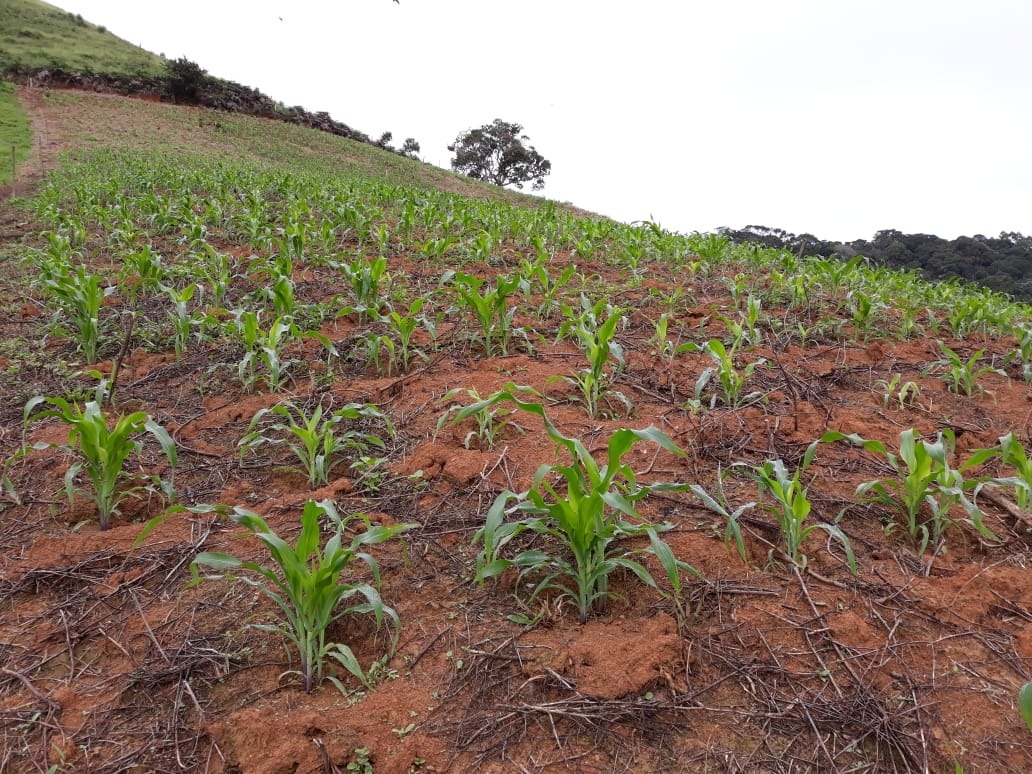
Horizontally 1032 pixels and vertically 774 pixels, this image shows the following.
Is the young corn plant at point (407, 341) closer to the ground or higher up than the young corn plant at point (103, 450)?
higher up

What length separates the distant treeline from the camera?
49.2ft

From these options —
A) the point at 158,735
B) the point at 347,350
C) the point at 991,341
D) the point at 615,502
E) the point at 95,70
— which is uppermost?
the point at 95,70

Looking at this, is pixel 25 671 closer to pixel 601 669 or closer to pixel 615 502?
pixel 601 669

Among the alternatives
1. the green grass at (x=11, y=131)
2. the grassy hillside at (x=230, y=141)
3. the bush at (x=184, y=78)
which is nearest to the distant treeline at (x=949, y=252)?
the grassy hillside at (x=230, y=141)

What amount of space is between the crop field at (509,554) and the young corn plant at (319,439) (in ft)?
0.07

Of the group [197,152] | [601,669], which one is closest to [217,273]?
[601,669]

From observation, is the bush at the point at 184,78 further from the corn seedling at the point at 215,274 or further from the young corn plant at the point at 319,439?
the young corn plant at the point at 319,439

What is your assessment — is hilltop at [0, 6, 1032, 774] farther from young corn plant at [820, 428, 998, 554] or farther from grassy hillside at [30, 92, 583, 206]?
grassy hillside at [30, 92, 583, 206]

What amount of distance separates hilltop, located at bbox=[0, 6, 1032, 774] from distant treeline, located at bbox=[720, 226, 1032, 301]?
12822 millimetres

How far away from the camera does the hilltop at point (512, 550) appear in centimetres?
130

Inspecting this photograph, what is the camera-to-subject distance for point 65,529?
212cm

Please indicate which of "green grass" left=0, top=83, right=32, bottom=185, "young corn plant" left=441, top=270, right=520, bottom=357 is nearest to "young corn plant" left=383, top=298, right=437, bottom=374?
"young corn plant" left=441, top=270, right=520, bottom=357

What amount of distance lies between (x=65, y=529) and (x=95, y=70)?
32.9 m

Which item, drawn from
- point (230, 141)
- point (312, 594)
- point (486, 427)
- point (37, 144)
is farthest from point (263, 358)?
point (230, 141)
